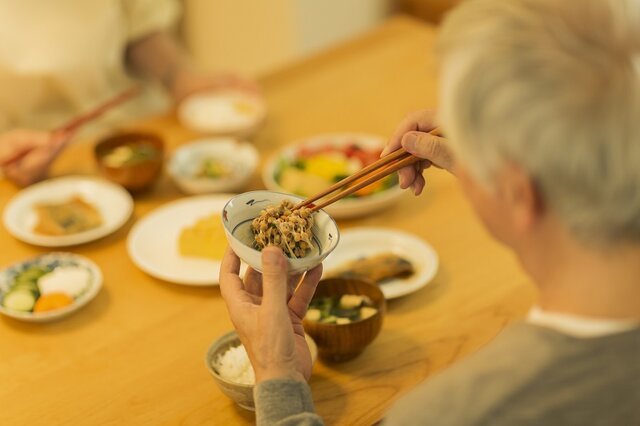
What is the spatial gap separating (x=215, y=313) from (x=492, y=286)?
0.53 m

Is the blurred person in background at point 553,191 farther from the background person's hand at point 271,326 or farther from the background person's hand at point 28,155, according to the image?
the background person's hand at point 28,155

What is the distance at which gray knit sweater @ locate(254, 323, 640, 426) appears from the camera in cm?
100

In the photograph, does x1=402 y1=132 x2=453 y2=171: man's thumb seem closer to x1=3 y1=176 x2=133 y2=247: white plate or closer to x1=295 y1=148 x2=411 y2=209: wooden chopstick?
x1=295 y1=148 x2=411 y2=209: wooden chopstick

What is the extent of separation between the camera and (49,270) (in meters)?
1.69

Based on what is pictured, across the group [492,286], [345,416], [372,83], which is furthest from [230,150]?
[345,416]

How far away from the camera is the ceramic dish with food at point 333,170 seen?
1.87m

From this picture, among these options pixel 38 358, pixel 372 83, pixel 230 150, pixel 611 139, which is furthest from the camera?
pixel 372 83

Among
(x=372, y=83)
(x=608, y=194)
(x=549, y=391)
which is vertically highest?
(x=608, y=194)

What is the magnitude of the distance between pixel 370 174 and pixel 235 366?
0.39m

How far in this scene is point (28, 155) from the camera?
2.02 meters

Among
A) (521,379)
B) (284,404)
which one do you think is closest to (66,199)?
(284,404)

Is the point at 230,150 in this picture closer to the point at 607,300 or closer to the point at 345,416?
the point at 345,416

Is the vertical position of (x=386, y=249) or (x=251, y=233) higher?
(x=251, y=233)

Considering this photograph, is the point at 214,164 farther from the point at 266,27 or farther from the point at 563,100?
the point at 266,27
